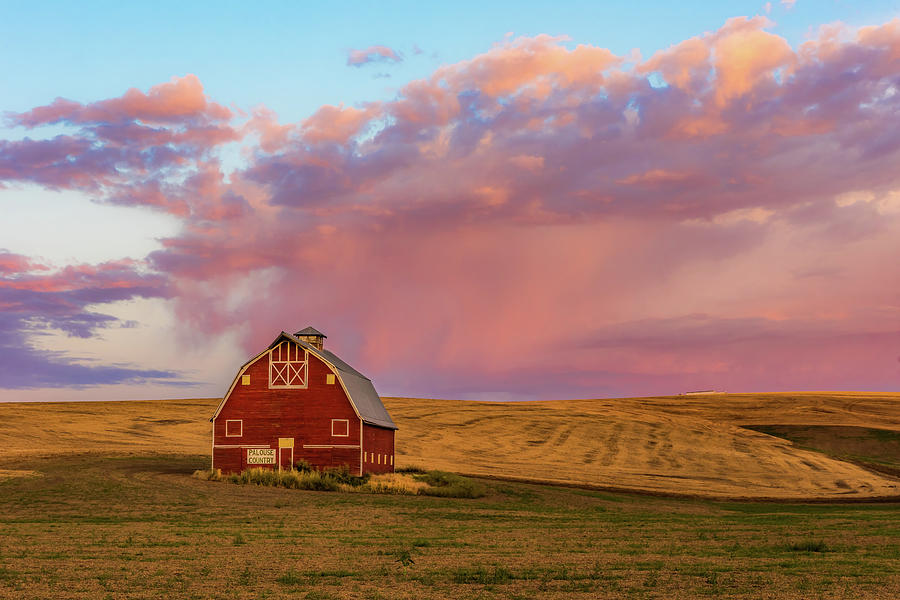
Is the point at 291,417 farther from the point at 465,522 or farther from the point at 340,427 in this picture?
the point at 465,522

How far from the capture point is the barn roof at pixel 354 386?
171 ft

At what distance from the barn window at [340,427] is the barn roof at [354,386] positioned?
1.04m

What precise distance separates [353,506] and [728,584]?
77.7 feet

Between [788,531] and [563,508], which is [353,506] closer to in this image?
[563,508]

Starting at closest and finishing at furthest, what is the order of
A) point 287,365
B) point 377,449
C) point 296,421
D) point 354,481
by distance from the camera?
point 354,481, point 296,421, point 287,365, point 377,449

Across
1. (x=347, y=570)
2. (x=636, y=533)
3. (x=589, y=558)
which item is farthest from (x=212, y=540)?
(x=636, y=533)

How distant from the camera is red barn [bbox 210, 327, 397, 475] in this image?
51.6m

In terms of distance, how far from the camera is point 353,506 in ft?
129

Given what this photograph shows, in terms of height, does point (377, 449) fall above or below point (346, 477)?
above

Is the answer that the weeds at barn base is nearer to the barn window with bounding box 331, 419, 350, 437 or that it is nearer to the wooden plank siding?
the wooden plank siding

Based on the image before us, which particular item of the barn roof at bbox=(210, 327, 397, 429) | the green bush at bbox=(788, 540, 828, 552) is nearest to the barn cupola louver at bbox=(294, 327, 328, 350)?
the barn roof at bbox=(210, 327, 397, 429)

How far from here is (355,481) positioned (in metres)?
48.9

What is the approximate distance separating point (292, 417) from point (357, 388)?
15.5ft

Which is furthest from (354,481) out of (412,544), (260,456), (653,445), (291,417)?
(653,445)
